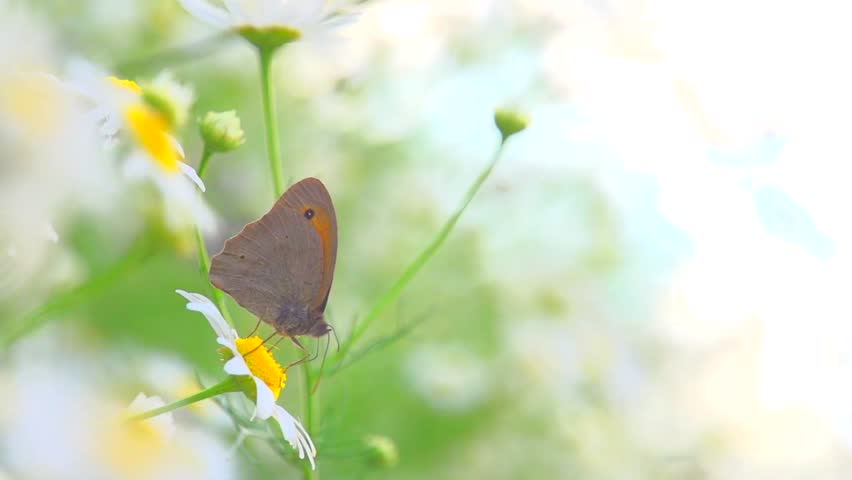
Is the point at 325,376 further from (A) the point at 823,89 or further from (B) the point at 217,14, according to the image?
(A) the point at 823,89

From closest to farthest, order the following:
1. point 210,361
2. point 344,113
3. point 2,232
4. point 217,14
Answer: point 2,232 < point 217,14 < point 210,361 < point 344,113

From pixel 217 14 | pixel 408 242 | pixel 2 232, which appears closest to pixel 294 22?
pixel 217 14

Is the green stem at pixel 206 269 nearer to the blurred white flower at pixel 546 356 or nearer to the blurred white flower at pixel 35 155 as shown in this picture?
the blurred white flower at pixel 35 155

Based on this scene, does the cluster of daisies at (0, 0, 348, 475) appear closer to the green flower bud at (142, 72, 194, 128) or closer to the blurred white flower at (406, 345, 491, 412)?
the green flower bud at (142, 72, 194, 128)

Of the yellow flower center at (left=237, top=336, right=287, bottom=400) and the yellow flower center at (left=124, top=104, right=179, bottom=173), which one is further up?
the yellow flower center at (left=124, top=104, right=179, bottom=173)

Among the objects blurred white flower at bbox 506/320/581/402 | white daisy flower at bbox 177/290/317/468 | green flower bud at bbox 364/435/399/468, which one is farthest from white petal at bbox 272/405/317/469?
blurred white flower at bbox 506/320/581/402

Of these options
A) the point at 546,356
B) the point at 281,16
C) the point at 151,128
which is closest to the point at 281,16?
the point at 281,16
